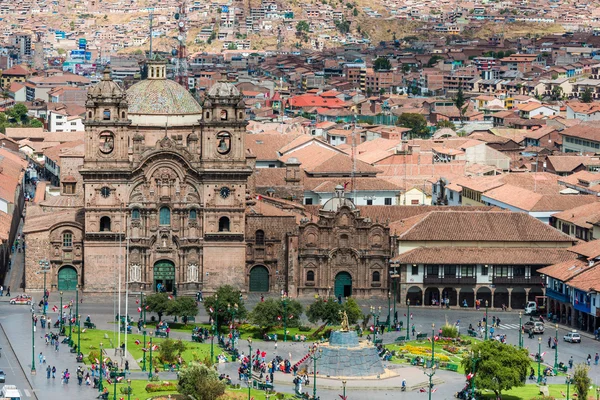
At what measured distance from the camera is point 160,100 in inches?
5571

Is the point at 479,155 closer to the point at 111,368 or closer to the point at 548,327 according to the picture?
the point at 548,327

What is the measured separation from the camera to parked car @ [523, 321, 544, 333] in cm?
12625

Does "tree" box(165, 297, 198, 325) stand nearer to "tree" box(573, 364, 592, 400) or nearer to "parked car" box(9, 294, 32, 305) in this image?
"parked car" box(9, 294, 32, 305)

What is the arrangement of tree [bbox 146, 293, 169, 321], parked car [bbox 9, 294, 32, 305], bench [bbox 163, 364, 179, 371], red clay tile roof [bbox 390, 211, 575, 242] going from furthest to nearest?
1. red clay tile roof [bbox 390, 211, 575, 242]
2. parked car [bbox 9, 294, 32, 305]
3. tree [bbox 146, 293, 169, 321]
4. bench [bbox 163, 364, 179, 371]

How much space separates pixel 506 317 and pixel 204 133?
81.2 feet

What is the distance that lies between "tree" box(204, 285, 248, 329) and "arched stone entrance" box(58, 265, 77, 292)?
1428 cm

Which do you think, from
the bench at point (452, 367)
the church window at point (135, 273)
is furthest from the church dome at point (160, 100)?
the bench at point (452, 367)

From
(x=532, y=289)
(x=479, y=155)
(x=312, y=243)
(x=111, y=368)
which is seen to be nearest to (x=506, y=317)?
(x=532, y=289)

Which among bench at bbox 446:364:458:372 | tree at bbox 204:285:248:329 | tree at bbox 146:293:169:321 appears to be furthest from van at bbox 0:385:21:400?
bench at bbox 446:364:458:372

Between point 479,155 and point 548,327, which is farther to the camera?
point 479,155

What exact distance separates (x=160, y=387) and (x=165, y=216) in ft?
114

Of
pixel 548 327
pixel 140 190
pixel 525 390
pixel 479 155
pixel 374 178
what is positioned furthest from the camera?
pixel 479 155

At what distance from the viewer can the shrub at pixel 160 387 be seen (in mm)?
105438

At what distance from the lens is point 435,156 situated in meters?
198
